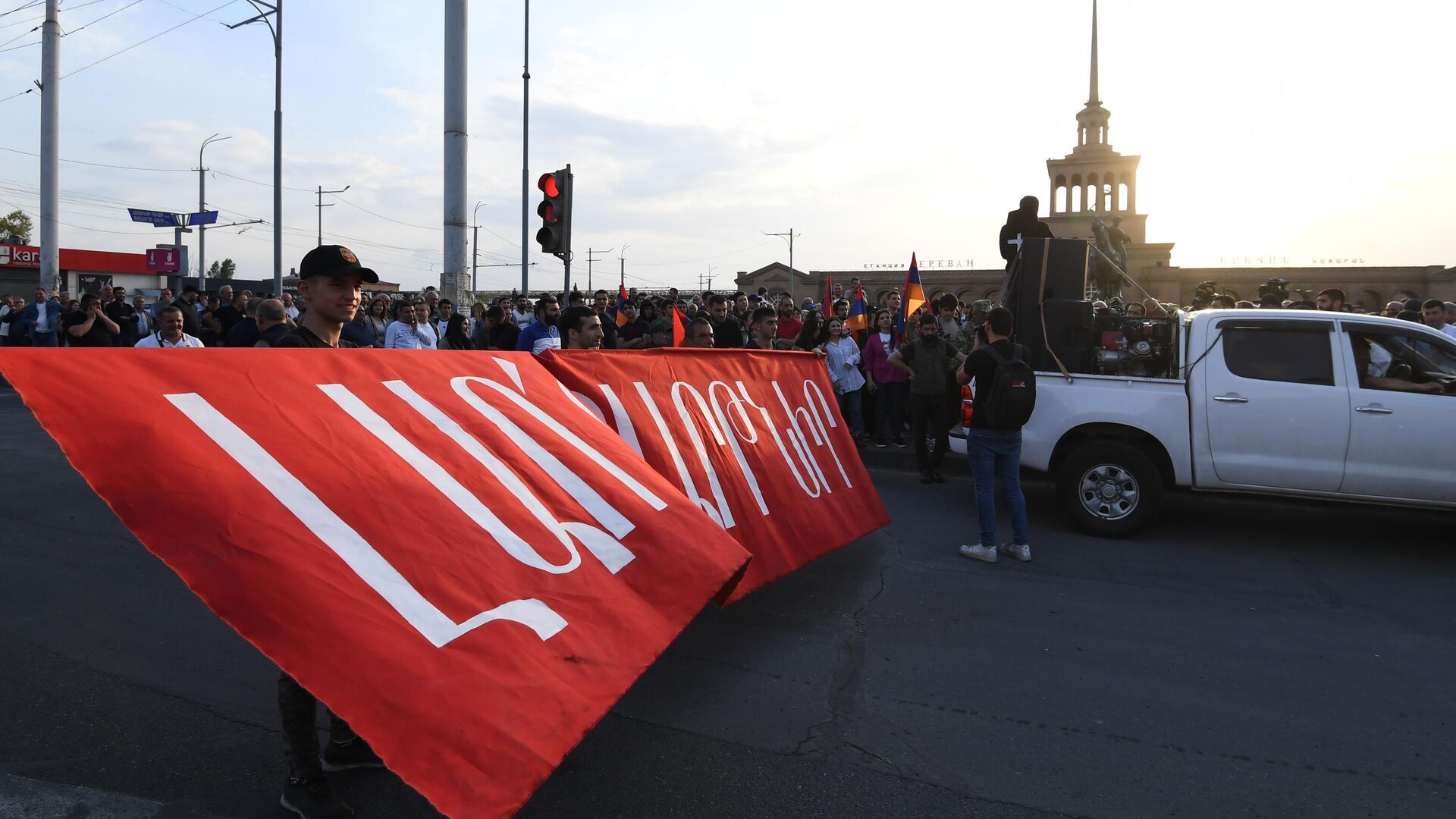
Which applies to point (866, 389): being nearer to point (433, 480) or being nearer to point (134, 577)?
point (134, 577)

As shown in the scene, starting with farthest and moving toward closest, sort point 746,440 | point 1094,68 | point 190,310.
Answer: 1. point 1094,68
2. point 190,310
3. point 746,440

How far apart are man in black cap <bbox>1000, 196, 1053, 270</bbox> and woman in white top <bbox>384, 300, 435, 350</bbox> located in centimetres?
671

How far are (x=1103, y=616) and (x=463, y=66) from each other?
10.1m

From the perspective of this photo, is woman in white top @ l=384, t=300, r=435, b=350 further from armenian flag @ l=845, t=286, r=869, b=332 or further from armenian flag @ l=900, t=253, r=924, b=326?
armenian flag @ l=900, t=253, r=924, b=326

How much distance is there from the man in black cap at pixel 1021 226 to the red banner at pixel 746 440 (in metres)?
4.62

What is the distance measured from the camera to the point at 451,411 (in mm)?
3410

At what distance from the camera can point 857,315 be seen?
12.4 meters

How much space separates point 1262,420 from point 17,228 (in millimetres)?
84545

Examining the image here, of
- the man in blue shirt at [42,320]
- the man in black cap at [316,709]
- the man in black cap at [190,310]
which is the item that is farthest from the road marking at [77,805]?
the man in blue shirt at [42,320]

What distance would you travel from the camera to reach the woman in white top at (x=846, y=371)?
11102 millimetres

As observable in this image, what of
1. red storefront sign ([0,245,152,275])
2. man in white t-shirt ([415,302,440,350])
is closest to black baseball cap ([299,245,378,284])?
man in white t-shirt ([415,302,440,350])

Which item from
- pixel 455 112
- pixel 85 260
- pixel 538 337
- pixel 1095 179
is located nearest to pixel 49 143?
pixel 455 112

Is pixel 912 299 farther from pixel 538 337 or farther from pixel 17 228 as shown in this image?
pixel 17 228

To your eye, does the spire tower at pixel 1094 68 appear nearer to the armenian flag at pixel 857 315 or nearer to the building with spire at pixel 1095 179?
the building with spire at pixel 1095 179
